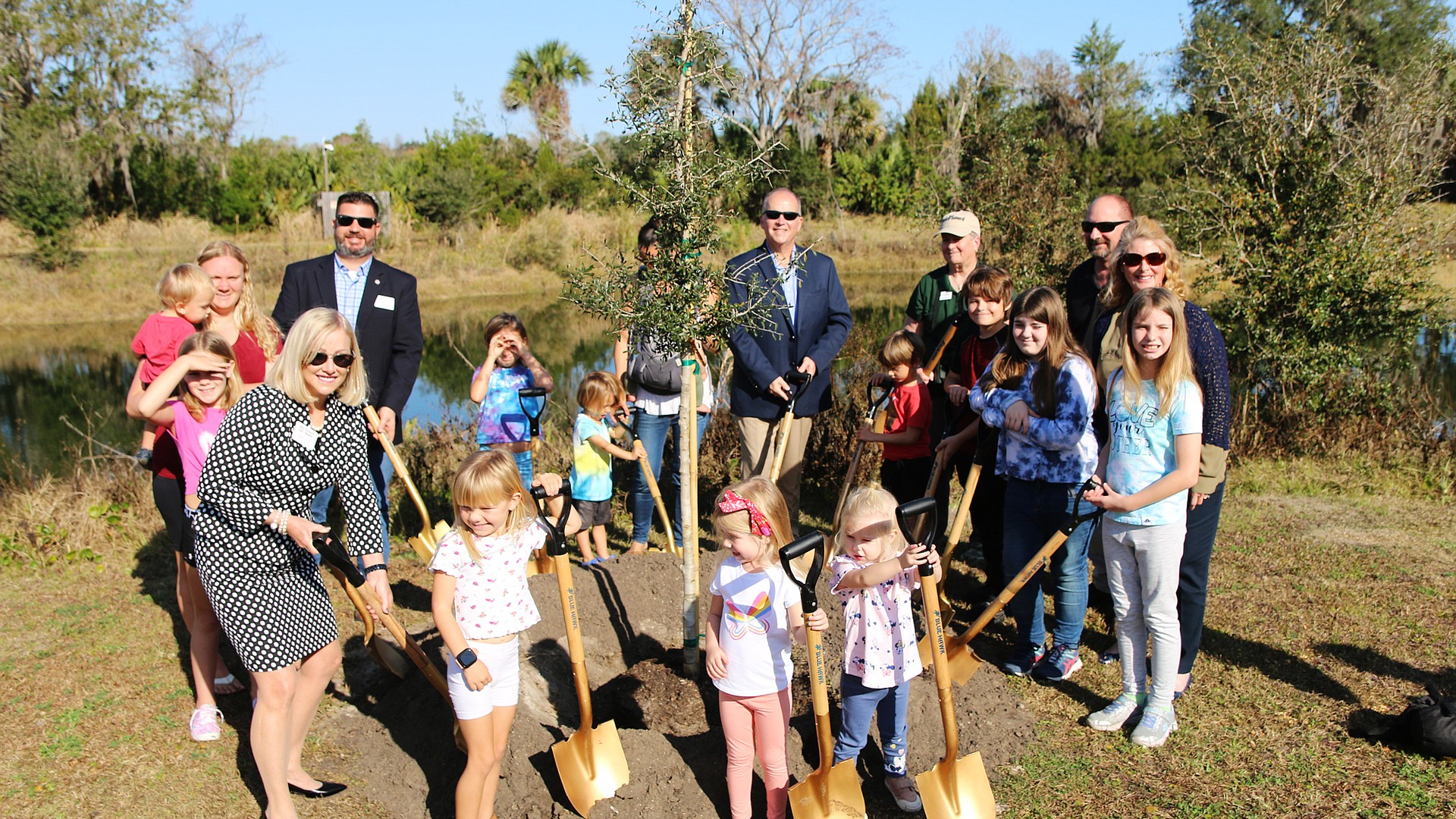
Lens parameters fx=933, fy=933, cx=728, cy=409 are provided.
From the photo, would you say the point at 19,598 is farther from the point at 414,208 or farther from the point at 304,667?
the point at 414,208

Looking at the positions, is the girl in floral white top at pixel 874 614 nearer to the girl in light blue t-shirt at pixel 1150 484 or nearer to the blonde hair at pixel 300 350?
the girl in light blue t-shirt at pixel 1150 484

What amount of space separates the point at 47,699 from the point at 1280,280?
8.54 metres

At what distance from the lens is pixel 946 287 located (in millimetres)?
5254

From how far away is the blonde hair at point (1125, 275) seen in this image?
3.93 m

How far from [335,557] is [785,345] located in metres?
2.58

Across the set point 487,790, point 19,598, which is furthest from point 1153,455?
point 19,598

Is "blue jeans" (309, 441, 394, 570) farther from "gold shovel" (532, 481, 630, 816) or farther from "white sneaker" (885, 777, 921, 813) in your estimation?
"white sneaker" (885, 777, 921, 813)

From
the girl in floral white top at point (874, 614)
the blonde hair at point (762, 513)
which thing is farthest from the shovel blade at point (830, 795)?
the blonde hair at point (762, 513)

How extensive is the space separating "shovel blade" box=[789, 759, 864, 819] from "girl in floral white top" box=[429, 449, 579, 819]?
105cm

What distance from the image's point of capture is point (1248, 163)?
315 inches

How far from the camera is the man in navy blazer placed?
15.5ft

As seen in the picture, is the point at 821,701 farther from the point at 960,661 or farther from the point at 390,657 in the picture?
the point at 390,657

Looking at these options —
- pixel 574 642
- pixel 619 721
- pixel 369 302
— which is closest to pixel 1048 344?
pixel 574 642

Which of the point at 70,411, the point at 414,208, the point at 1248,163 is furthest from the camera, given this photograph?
the point at 414,208
